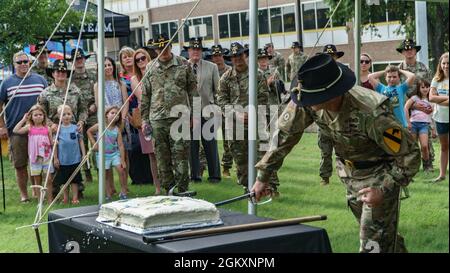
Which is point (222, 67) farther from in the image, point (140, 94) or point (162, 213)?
point (162, 213)

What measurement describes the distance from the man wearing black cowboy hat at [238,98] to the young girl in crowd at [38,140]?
2050mm

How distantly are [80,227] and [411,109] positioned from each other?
629 cm

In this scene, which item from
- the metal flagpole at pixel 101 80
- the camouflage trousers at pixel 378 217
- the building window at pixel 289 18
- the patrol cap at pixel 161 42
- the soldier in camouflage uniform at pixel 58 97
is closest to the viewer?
the camouflage trousers at pixel 378 217

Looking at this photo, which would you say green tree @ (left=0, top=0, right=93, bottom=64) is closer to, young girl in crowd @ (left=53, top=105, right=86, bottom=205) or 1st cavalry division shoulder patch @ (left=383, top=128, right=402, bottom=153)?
young girl in crowd @ (left=53, top=105, right=86, bottom=205)

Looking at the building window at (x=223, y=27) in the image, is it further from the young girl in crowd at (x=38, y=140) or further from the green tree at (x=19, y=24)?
the green tree at (x=19, y=24)

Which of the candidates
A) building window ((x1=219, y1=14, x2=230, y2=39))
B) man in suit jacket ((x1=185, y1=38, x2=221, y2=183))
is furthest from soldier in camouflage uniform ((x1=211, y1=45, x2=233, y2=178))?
man in suit jacket ((x1=185, y1=38, x2=221, y2=183))

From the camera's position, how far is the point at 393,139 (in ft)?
14.1

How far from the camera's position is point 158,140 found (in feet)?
27.8

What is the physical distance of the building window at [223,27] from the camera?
1049 centimetres

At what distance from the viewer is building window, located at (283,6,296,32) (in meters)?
12.1

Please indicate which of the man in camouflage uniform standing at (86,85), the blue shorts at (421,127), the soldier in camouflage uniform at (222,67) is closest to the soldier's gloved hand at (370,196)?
the blue shorts at (421,127)

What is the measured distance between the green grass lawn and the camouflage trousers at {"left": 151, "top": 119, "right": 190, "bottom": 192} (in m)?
0.54

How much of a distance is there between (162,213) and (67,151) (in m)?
5.40
